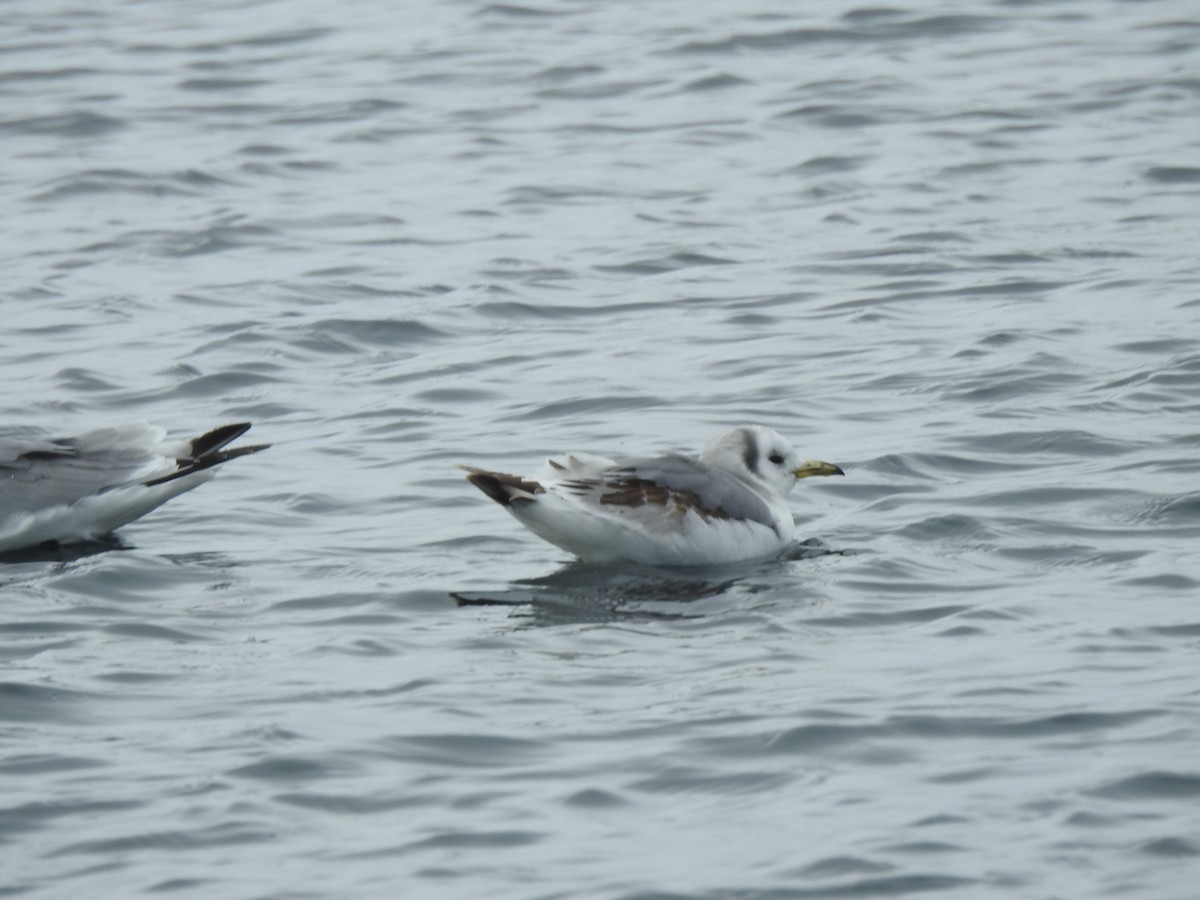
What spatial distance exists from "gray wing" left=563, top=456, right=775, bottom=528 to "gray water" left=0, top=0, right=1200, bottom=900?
1.24 feet

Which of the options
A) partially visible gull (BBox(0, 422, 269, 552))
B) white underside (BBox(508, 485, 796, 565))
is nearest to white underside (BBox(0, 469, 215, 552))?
partially visible gull (BBox(0, 422, 269, 552))

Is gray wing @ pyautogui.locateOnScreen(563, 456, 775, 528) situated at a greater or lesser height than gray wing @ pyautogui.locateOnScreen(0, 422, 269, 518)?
lesser

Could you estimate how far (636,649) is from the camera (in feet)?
28.5

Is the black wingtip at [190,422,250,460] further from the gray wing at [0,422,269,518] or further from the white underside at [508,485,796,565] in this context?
the white underside at [508,485,796,565]

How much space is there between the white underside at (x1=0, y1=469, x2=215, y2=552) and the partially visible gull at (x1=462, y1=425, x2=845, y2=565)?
1.90m

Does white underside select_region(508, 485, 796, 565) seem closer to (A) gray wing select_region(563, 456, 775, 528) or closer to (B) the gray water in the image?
(A) gray wing select_region(563, 456, 775, 528)

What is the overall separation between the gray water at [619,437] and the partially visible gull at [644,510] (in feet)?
0.78

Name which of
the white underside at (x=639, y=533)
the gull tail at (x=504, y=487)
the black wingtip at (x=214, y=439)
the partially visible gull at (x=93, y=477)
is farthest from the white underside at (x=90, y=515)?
the white underside at (x=639, y=533)

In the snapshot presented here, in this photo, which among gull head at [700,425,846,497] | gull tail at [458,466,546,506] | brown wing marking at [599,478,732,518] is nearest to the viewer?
gull tail at [458,466,546,506]

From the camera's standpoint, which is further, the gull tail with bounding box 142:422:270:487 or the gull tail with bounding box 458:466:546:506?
the gull tail with bounding box 142:422:270:487

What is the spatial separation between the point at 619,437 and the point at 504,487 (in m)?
2.44

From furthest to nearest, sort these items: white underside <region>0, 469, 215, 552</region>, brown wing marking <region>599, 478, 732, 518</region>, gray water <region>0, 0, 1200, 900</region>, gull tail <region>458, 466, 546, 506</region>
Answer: white underside <region>0, 469, 215, 552</region>
brown wing marking <region>599, 478, 732, 518</region>
gull tail <region>458, 466, 546, 506</region>
gray water <region>0, 0, 1200, 900</region>

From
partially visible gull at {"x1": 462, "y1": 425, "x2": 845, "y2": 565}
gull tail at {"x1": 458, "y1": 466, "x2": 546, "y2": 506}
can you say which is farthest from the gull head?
gull tail at {"x1": 458, "y1": 466, "x2": 546, "y2": 506}

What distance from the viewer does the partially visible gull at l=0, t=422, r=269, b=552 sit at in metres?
10.6
